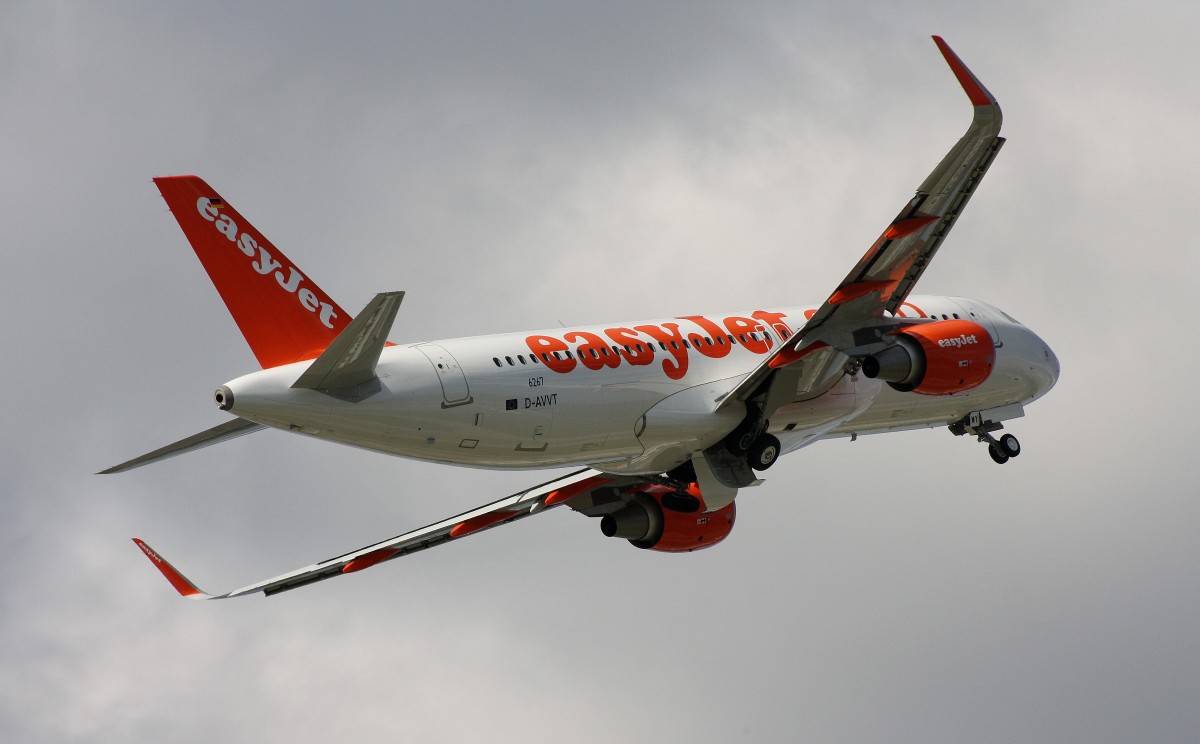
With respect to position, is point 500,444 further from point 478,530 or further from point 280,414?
point 478,530

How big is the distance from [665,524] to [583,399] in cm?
754

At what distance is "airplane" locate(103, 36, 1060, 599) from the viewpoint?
33.2 m

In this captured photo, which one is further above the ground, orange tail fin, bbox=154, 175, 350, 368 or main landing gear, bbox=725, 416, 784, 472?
orange tail fin, bbox=154, 175, 350, 368

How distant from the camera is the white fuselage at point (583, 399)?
33156 mm

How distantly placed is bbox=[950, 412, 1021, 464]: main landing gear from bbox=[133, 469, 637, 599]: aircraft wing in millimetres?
7971

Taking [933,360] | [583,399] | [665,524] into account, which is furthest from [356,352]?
[665,524]

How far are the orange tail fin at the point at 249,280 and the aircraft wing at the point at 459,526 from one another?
9129 millimetres

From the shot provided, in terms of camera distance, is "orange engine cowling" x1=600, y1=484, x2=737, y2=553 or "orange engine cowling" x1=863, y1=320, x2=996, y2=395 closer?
"orange engine cowling" x1=863, y1=320, x2=996, y2=395

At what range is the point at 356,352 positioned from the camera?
32.0 m

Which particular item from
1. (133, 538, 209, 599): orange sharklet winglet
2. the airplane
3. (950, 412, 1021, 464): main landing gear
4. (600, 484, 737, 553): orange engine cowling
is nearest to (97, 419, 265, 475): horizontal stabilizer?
the airplane

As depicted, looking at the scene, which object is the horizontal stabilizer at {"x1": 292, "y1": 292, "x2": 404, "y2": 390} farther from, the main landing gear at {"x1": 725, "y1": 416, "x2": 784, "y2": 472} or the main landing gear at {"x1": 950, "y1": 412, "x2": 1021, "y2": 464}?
the main landing gear at {"x1": 950, "y1": 412, "x2": 1021, "y2": 464}

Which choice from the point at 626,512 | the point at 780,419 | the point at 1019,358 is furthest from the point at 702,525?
the point at 1019,358

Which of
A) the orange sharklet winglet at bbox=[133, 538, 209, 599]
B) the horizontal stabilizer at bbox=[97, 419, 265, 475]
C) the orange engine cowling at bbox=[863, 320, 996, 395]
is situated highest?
the orange sharklet winglet at bbox=[133, 538, 209, 599]

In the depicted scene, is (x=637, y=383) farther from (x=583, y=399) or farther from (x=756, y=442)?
(x=756, y=442)
